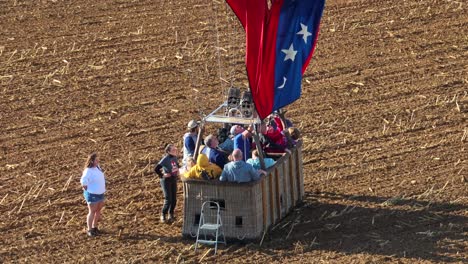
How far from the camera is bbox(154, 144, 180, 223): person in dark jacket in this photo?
19344 mm

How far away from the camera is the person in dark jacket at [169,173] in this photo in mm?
19344

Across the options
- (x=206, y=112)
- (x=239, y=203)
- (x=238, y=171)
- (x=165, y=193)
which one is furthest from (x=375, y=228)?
(x=206, y=112)

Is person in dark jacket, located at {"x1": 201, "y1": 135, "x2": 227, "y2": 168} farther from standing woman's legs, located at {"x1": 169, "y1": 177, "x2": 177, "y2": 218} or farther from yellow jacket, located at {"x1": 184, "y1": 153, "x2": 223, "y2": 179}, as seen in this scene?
standing woman's legs, located at {"x1": 169, "y1": 177, "x2": 177, "y2": 218}

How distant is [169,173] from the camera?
1936cm

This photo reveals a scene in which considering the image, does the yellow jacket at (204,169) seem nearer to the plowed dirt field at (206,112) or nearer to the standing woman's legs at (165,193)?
the standing woman's legs at (165,193)

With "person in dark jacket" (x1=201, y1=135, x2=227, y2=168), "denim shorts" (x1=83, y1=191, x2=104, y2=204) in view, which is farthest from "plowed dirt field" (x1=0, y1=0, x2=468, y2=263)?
"person in dark jacket" (x1=201, y1=135, x2=227, y2=168)

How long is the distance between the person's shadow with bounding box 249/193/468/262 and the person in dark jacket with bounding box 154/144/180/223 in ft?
5.32

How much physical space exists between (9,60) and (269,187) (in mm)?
10025

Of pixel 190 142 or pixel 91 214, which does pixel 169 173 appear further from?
pixel 91 214

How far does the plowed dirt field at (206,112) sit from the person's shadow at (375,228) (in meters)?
0.03

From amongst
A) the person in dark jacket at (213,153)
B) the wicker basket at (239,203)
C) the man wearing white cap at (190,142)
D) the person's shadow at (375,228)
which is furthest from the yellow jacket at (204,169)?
the person's shadow at (375,228)

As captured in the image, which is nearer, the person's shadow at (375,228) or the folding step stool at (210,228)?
the person's shadow at (375,228)

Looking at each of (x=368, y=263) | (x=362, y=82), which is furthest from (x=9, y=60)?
(x=368, y=263)

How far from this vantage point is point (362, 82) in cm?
2548
